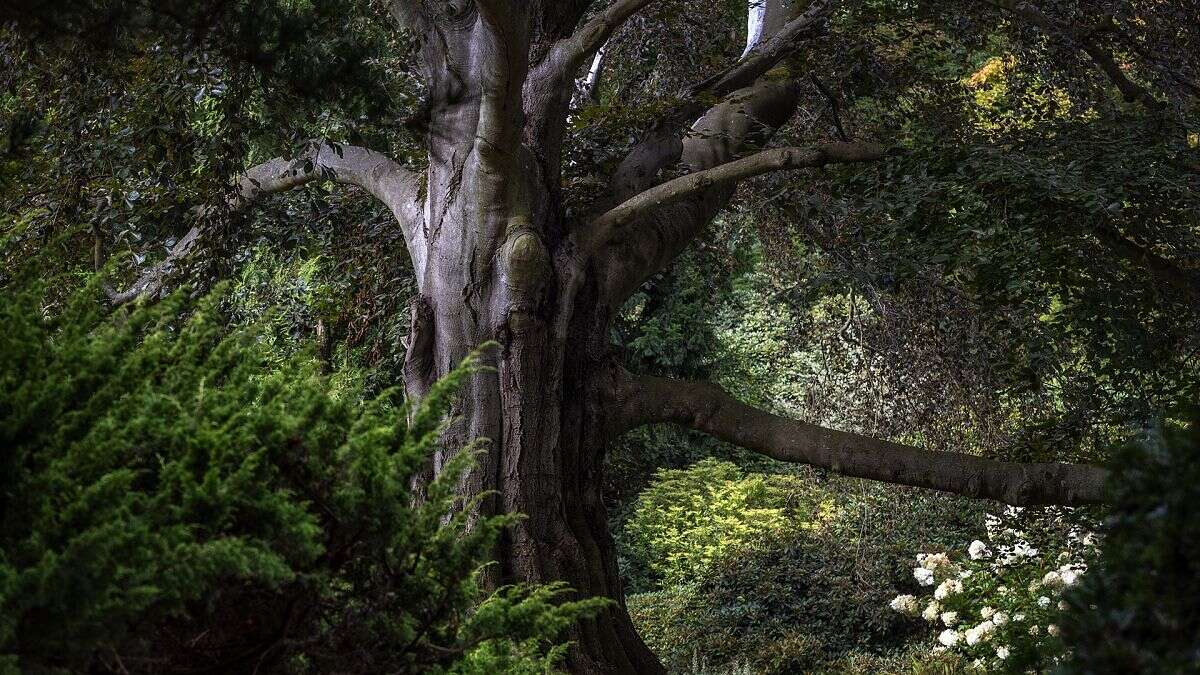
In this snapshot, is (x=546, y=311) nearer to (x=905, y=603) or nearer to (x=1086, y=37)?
(x=1086, y=37)

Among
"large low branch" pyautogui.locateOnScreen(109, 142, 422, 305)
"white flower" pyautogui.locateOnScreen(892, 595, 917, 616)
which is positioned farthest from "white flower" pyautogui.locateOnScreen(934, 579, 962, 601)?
"large low branch" pyautogui.locateOnScreen(109, 142, 422, 305)

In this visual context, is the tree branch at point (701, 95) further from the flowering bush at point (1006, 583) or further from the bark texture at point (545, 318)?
the flowering bush at point (1006, 583)

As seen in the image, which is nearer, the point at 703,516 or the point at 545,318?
the point at 545,318

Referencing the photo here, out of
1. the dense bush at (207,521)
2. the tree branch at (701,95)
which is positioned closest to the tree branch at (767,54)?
the tree branch at (701,95)

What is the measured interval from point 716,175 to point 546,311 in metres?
1.07

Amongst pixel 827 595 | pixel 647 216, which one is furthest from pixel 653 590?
pixel 647 216

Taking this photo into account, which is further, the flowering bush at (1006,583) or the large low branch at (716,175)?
the flowering bush at (1006,583)

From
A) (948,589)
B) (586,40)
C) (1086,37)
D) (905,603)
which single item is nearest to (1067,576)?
(948,589)

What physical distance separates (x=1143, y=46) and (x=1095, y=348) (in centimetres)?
243

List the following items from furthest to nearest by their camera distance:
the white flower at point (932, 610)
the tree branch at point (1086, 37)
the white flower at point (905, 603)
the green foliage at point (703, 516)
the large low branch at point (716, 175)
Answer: the green foliage at point (703, 516) < the white flower at point (905, 603) < the white flower at point (932, 610) < the tree branch at point (1086, 37) < the large low branch at point (716, 175)

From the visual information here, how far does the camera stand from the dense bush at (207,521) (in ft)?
7.14

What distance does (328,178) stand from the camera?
6621 millimetres

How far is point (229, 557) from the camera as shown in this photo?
7.29ft

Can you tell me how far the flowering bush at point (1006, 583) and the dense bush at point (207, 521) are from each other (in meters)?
3.08
